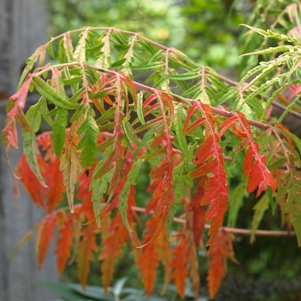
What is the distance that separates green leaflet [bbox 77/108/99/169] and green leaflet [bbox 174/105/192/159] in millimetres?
87

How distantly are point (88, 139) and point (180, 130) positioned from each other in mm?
97

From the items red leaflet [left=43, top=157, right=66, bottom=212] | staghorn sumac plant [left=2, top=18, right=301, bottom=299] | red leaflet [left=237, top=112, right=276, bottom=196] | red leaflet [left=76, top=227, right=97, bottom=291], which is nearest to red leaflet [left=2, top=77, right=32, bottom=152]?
staghorn sumac plant [left=2, top=18, right=301, bottom=299]

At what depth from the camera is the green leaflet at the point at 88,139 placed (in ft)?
1.69

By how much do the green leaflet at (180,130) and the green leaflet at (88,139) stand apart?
87 millimetres

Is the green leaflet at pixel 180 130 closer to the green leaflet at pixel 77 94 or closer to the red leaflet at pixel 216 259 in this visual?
the green leaflet at pixel 77 94

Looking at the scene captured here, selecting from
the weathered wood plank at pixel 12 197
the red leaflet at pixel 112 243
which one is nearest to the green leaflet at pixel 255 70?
the red leaflet at pixel 112 243

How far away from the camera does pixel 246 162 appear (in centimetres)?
56


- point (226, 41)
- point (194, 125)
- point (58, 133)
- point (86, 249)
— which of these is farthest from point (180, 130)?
point (226, 41)

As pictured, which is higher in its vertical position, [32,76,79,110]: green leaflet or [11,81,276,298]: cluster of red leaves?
[32,76,79,110]: green leaflet

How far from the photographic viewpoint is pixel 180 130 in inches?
21.7

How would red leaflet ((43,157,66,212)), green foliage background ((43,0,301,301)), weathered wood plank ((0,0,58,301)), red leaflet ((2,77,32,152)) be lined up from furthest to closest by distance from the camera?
green foliage background ((43,0,301,301)) < weathered wood plank ((0,0,58,301)) < red leaflet ((43,157,66,212)) < red leaflet ((2,77,32,152))

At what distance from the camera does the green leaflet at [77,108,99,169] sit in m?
0.51

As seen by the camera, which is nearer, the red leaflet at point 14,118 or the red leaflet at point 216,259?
the red leaflet at point 14,118

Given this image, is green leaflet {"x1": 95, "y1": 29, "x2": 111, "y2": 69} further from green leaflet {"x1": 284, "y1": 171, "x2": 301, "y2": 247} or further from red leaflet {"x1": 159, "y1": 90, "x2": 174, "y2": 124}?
green leaflet {"x1": 284, "y1": 171, "x2": 301, "y2": 247}
